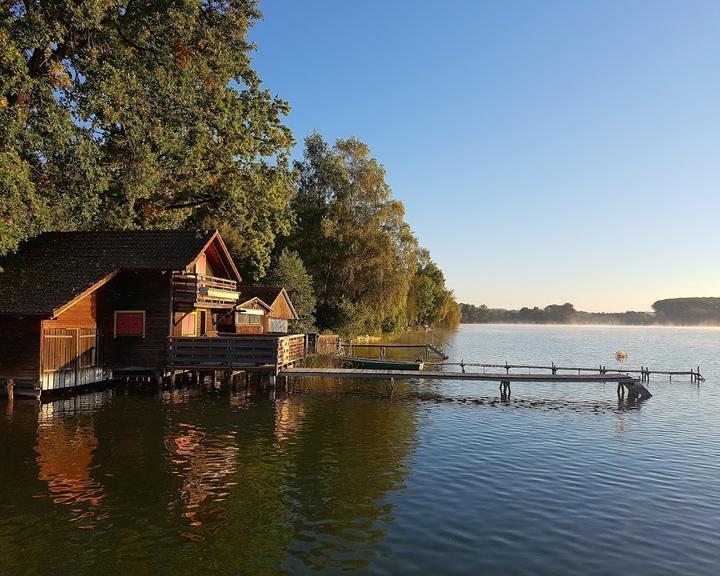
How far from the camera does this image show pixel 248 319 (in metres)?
40.4

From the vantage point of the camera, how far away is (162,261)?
28031 millimetres

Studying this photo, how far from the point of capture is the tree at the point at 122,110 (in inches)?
934

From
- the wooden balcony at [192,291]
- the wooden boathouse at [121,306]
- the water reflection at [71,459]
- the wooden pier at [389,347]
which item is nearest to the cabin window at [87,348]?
the wooden boathouse at [121,306]

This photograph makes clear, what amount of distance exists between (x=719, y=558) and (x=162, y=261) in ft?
82.0

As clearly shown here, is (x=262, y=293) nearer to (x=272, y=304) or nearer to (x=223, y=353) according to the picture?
(x=272, y=304)

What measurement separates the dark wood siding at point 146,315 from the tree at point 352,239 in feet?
115

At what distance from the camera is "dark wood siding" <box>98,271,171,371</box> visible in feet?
94.3

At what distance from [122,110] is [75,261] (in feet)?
25.6

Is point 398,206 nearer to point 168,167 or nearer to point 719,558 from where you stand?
point 168,167

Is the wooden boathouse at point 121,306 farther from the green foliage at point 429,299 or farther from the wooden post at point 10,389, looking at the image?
the green foliage at point 429,299

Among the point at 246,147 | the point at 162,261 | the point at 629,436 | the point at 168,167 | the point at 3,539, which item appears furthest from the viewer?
the point at 246,147

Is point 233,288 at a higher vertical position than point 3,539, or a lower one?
higher

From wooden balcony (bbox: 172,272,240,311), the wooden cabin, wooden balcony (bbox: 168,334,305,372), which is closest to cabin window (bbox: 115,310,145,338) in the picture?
wooden balcony (bbox: 168,334,305,372)

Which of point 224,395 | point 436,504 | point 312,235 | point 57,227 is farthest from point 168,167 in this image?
point 312,235
